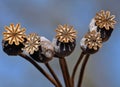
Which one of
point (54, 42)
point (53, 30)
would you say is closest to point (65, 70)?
point (54, 42)

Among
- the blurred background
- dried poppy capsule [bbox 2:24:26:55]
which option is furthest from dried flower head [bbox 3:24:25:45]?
the blurred background

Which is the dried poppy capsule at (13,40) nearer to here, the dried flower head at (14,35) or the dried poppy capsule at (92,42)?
the dried flower head at (14,35)

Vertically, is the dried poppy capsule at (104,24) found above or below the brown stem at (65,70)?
above

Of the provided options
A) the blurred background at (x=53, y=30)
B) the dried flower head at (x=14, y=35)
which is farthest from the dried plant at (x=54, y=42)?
the blurred background at (x=53, y=30)

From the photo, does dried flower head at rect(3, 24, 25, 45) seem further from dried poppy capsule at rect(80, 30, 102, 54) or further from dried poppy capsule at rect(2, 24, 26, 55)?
dried poppy capsule at rect(80, 30, 102, 54)

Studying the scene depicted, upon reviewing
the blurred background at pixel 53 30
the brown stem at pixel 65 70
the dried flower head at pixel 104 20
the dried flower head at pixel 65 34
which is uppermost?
the blurred background at pixel 53 30

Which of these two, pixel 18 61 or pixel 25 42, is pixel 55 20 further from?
pixel 25 42

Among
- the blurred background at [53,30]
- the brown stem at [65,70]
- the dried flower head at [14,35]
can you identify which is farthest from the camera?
the blurred background at [53,30]
